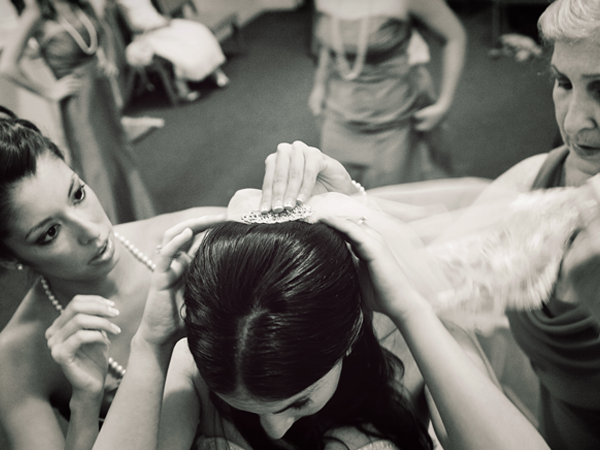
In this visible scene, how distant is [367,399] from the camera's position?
0.80 meters

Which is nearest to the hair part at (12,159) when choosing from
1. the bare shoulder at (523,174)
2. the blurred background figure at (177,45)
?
the blurred background figure at (177,45)

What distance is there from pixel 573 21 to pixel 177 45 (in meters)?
0.93

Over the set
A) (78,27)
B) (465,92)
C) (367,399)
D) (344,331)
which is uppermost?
(78,27)

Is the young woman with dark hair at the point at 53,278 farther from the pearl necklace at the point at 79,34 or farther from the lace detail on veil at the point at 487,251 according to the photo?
the pearl necklace at the point at 79,34

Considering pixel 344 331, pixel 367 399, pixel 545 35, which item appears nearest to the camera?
pixel 344 331

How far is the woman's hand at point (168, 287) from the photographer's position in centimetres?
66

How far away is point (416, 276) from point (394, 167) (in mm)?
455

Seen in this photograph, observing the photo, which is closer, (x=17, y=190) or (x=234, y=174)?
(x=17, y=190)

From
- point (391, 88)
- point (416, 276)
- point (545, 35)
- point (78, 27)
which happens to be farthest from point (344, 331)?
point (78, 27)

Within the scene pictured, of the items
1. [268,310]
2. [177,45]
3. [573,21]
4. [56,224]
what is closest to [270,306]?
[268,310]

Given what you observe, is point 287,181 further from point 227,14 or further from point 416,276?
point 227,14

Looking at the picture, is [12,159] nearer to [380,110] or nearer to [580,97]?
[380,110]

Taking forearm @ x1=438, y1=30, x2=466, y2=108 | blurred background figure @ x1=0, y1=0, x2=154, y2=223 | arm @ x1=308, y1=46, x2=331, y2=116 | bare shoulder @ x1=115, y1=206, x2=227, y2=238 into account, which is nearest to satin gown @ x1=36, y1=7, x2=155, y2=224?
blurred background figure @ x1=0, y1=0, x2=154, y2=223

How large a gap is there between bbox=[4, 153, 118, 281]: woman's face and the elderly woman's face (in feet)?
2.84
